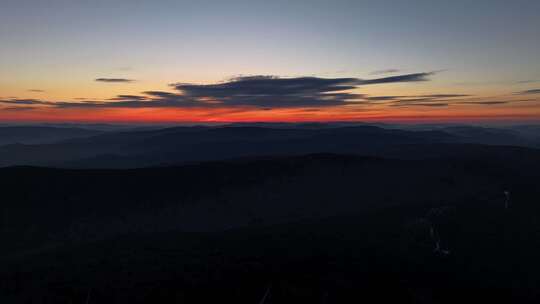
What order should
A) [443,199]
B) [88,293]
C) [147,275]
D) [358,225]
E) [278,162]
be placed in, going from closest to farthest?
[88,293] < [147,275] < [358,225] < [443,199] < [278,162]

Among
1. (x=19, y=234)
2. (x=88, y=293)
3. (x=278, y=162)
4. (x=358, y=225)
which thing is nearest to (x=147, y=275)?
(x=88, y=293)

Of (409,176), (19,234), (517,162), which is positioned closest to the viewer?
(19,234)

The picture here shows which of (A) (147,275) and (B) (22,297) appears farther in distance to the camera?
(A) (147,275)

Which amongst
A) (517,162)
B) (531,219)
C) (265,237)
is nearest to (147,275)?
(265,237)

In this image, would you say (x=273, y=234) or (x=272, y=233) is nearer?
(x=273, y=234)

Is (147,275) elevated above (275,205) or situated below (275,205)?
above

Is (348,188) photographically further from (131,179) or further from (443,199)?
(131,179)
